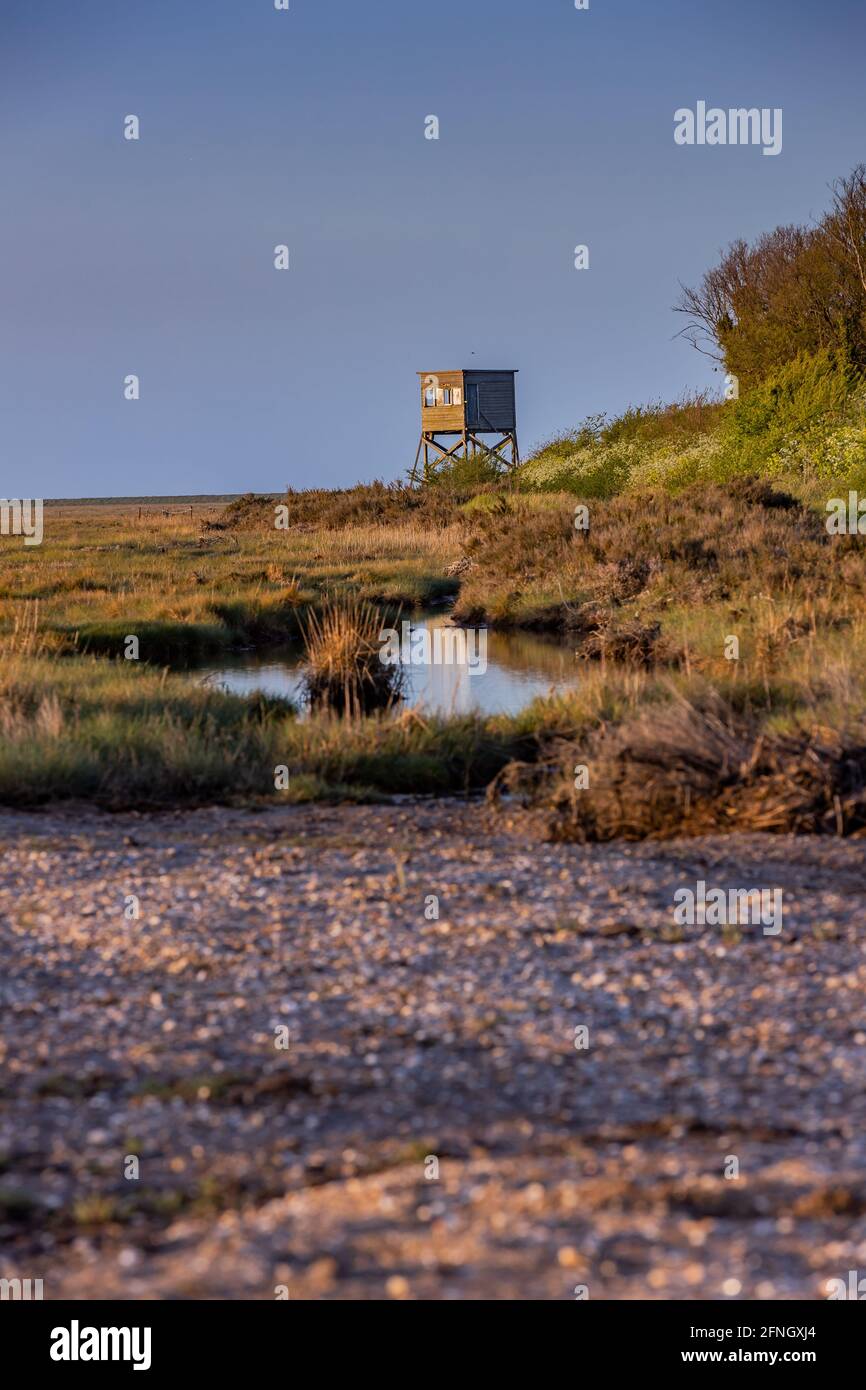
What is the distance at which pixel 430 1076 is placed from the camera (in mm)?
5289

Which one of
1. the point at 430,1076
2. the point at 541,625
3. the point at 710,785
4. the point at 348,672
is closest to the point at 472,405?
the point at 541,625

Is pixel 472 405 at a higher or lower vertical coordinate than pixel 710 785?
higher

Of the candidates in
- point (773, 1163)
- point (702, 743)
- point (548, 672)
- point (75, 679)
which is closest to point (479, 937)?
point (773, 1163)

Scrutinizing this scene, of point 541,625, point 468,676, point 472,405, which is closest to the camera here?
point 468,676

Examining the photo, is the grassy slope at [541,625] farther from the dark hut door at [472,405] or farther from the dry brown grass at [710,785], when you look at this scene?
the dark hut door at [472,405]

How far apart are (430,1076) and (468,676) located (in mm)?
14549

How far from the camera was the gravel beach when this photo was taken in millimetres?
3873

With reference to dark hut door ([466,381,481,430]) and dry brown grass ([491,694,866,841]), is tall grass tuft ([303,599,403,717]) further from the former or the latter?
dark hut door ([466,381,481,430])

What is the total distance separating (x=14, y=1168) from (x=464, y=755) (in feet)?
27.1

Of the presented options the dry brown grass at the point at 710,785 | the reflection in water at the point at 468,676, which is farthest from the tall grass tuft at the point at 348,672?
the dry brown grass at the point at 710,785

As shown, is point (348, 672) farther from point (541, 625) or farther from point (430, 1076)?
→ point (430, 1076)

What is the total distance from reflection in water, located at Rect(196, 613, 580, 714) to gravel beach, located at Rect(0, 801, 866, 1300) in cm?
631

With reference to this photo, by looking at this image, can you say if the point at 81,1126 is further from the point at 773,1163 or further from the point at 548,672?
the point at 548,672

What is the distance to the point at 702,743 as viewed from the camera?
9.80m
